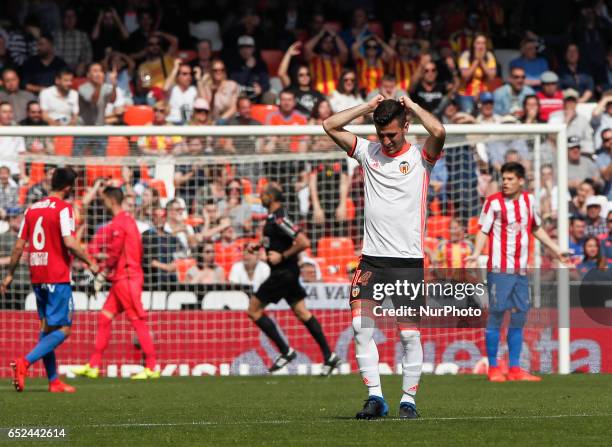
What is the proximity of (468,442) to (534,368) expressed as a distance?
8.95m

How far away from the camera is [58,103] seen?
20031 millimetres

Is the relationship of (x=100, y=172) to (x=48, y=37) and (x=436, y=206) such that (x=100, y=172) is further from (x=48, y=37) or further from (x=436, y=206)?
(x=48, y=37)

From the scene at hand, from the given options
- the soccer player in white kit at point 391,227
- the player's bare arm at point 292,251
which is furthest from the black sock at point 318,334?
the soccer player in white kit at point 391,227

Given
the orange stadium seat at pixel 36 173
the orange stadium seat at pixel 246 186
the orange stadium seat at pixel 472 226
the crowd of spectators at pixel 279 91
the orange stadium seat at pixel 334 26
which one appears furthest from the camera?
the orange stadium seat at pixel 334 26

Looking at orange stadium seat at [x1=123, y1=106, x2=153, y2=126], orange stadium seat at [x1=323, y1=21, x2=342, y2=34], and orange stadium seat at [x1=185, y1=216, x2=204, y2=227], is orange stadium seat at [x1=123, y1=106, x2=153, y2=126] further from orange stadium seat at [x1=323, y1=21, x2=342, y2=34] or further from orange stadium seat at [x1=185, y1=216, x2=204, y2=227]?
orange stadium seat at [x1=323, y1=21, x2=342, y2=34]

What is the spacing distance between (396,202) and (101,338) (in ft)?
24.1

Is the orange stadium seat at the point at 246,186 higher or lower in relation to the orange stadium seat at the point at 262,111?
lower

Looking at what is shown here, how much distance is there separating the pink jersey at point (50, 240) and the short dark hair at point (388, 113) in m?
5.07

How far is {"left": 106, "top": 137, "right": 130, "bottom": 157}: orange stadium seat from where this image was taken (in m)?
16.8

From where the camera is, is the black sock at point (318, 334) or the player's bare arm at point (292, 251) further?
the black sock at point (318, 334)

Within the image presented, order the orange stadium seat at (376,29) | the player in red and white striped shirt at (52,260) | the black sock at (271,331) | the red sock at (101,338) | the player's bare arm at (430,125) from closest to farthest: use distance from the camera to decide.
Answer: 1. the player's bare arm at (430,125)
2. the player in red and white striped shirt at (52,260)
3. the red sock at (101,338)
4. the black sock at (271,331)
5. the orange stadium seat at (376,29)

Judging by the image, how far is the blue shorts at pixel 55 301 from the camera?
42.1ft

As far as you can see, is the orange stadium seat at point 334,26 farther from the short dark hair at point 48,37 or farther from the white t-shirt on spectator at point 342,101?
the short dark hair at point 48,37

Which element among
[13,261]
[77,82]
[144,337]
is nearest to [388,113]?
[13,261]
